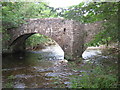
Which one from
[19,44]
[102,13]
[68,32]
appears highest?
[102,13]

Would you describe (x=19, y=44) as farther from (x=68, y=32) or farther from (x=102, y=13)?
(x=102, y=13)

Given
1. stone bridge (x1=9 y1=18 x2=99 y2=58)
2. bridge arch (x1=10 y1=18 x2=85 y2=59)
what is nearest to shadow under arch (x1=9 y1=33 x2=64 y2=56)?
bridge arch (x1=10 y1=18 x2=85 y2=59)

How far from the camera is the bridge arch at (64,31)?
8.60 meters

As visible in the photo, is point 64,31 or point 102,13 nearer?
point 102,13

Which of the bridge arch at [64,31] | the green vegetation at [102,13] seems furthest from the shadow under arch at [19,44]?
the green vegetation at [102,13]

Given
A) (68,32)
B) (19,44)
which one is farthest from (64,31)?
(19,44)

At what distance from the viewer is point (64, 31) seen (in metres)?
8.99

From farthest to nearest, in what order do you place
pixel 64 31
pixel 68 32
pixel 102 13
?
pixel 64 31
pixel 68 32
pixel 102 13

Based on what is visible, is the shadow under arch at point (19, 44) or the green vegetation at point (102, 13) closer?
the green vegetation at point (102, 13)

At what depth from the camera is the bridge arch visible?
28.2ft

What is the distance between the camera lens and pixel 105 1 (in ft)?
9.87

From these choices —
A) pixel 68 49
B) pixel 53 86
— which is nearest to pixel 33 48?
pixel 68 49

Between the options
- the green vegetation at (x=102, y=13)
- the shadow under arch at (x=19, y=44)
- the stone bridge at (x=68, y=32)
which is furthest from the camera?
the shadow under arch at (x=19, y=44)

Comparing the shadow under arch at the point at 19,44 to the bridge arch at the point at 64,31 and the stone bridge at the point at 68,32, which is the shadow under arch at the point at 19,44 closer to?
the bridge arch at the point at 64,31
